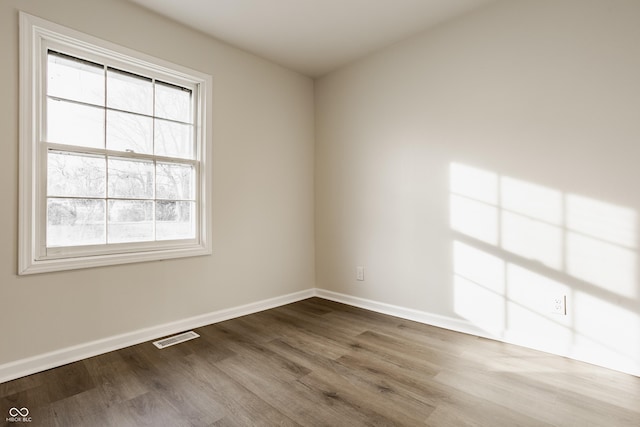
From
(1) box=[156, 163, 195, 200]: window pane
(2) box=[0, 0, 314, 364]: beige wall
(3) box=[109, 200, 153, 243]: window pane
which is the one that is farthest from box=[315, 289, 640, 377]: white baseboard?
(3) box=[109, 200, 153, 243]: window pane

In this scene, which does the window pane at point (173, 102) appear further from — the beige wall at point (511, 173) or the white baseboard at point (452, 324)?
the white baseboard at point (452, 324)

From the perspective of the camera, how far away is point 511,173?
7.56ft

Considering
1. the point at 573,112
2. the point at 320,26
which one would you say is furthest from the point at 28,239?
the point at 573,112

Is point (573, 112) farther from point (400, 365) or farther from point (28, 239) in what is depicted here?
point (28, 239)

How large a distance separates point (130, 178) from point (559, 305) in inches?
122

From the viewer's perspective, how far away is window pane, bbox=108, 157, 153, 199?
7.58 ft

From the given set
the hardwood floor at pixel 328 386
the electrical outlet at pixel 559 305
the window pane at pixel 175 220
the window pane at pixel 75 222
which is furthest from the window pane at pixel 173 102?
the electrical outlet at pixel 559 305

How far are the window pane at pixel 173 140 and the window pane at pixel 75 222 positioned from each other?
0.62 meters

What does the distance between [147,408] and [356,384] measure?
1.06 metres

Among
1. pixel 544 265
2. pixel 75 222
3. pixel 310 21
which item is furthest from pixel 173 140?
pixel 544 265

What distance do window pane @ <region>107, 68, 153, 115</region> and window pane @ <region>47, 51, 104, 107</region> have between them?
0.06 m

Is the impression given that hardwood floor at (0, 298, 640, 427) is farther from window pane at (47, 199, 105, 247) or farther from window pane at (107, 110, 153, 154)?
window pane at (107, 110, 153, 154)

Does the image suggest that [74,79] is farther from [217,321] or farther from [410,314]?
[410,314]

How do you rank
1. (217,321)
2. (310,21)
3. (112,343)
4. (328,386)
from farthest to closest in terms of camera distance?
(217,321), (310,21), (112,343), (328,386)
